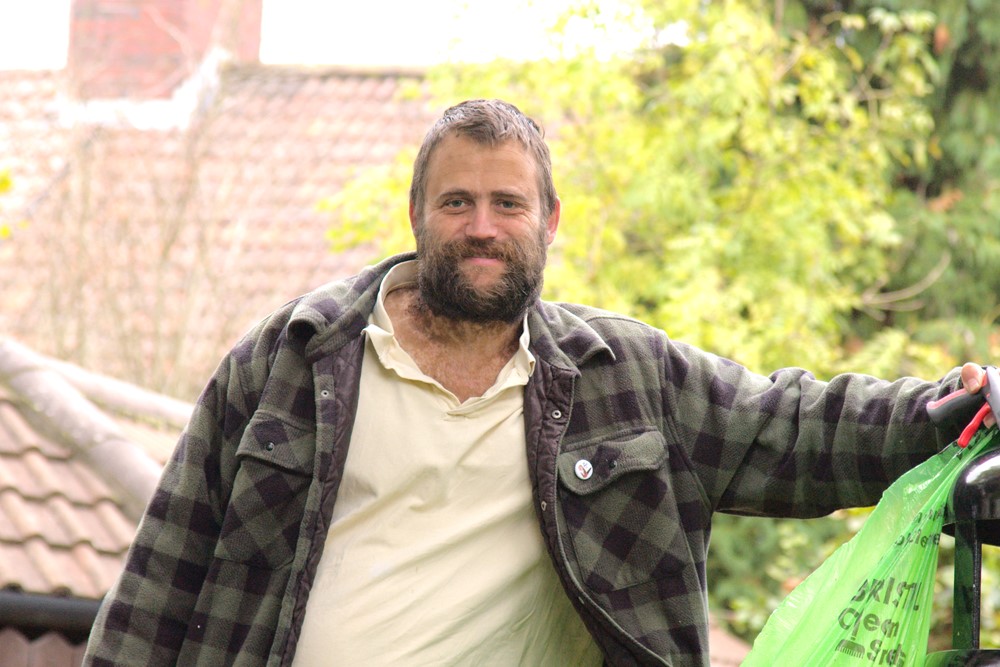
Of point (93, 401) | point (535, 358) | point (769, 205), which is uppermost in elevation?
point (535, 358)

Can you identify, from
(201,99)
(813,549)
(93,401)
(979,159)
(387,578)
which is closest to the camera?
(387,578)

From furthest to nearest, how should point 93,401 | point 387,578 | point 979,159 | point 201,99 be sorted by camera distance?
point 201,99 → point 979,159 → point 93,401 → point 387,578

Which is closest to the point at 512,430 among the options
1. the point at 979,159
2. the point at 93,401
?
the point at 93,401

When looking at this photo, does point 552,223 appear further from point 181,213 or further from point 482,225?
point 181,213

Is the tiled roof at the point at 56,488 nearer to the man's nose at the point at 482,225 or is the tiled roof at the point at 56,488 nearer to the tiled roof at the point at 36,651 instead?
the tiled roof at the point at 36,651

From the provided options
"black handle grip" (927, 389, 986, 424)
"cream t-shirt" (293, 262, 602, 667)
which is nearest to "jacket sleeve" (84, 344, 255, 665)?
"cream t-shirt" (293, 262, 602, 667)

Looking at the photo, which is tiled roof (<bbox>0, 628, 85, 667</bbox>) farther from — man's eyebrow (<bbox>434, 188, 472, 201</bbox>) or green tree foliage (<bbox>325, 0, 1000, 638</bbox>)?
green tree foliage (<bbox>325, 0, 1000, 638</bbox>)

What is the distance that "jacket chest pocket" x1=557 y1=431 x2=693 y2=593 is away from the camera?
2.49 m

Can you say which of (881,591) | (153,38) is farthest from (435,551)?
(153,38)

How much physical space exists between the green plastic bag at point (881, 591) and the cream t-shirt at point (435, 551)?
0.42 metres

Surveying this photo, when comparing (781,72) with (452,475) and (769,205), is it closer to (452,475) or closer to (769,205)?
(769,205)

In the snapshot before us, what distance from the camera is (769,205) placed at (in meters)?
7.28

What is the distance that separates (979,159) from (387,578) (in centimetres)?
732

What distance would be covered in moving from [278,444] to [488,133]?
703mm
